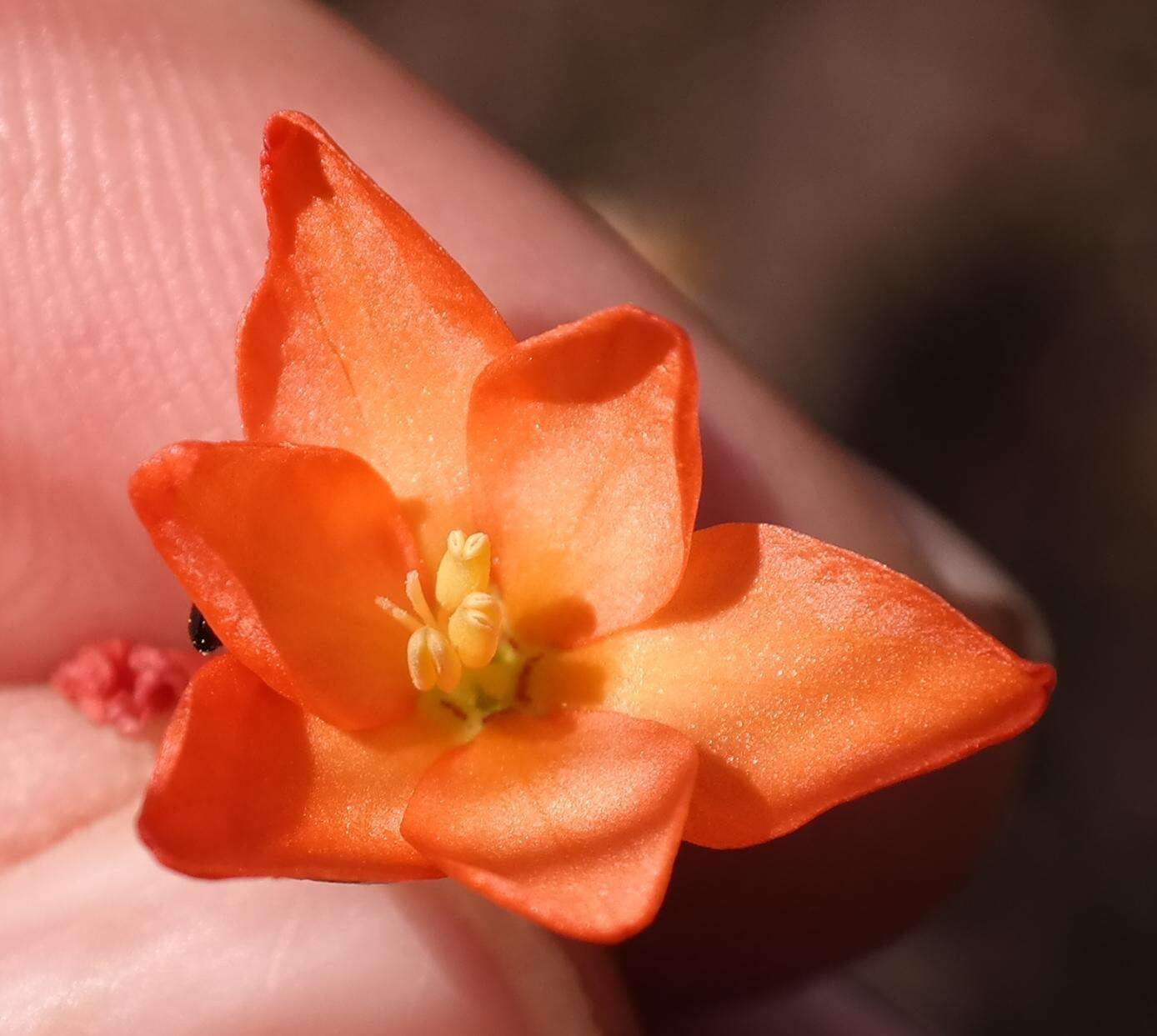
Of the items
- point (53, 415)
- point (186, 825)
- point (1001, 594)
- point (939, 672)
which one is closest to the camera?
point (186, 825)

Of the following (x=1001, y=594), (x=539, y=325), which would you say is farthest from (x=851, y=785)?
(x=1001, y=594)

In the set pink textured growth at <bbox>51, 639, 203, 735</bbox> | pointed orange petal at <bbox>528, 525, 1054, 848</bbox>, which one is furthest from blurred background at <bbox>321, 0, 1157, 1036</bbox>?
pointed orange petal at <bbox>528, 525, 1054, 848</bbox>

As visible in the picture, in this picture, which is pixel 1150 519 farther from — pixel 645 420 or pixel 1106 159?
pixel 645 420

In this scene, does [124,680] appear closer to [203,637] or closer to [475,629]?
[203,637]

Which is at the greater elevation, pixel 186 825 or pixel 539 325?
pixel 539 325

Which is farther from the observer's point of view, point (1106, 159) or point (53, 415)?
point (1106, 159)

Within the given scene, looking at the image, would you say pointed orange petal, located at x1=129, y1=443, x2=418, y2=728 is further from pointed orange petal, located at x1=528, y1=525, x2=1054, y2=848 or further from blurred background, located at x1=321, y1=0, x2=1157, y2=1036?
blurred background, located at x1=321, y1=0, x2=1157, y2=1036

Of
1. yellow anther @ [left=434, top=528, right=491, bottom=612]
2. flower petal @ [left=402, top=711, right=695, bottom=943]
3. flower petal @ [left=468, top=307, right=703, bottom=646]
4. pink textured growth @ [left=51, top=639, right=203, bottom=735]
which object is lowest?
pink textured growth @ [left=51, top=639, right=203, bottom=735]
